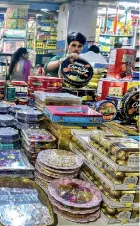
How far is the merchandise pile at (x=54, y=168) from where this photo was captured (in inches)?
70.3

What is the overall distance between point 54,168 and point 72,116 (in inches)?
24.1

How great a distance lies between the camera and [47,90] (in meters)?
3.31

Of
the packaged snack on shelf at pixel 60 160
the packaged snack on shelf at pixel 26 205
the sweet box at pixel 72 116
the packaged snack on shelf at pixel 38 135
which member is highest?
the sweet box at pixel 72 116

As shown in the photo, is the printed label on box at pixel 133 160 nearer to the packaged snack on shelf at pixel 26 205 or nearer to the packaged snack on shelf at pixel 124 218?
the packaged snack on shelf at pixel 124 218

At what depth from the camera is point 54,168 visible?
179cm

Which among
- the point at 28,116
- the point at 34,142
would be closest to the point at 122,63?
the point at 28,116

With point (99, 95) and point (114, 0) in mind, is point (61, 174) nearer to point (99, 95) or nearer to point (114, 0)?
point (99, 95)

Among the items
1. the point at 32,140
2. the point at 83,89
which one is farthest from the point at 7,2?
the point at 32,140

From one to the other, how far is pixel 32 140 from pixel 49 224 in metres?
0.83

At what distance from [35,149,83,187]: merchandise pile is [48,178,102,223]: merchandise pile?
0.07 metres

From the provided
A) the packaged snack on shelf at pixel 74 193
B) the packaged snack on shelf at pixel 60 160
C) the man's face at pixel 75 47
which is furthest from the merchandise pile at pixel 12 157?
the man's face at pixel 75 47

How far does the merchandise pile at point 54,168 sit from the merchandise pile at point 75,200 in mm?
72

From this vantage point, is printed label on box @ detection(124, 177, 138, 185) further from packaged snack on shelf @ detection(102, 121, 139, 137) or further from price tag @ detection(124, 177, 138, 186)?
packaged snack on shelf @ detection(102, 121, 139, 137)

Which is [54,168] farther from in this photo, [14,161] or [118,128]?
[118,128]
